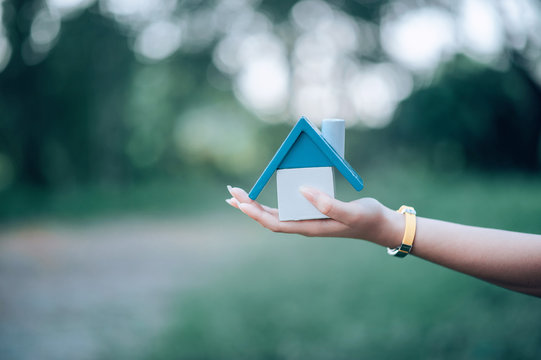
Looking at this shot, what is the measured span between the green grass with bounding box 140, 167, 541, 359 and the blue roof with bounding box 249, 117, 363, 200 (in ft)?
8.29

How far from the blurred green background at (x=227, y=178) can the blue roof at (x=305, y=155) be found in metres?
2.55

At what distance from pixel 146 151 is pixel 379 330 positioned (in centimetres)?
1069

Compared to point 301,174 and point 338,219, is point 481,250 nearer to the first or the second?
point 338,219

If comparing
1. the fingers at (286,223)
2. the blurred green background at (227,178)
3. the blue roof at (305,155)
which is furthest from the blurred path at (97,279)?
the blue roof at (305,155)

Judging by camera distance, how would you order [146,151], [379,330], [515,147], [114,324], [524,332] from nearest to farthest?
[524,332] < [379,330] < [114,324] < [515,147] < [146,151]

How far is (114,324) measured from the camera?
14.9ft

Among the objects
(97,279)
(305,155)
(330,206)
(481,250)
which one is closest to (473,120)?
(97,279)

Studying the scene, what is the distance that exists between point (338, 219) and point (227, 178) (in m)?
12.6

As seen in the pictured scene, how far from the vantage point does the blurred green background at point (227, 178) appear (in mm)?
4156

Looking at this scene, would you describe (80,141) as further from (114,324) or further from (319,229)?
(319,229)

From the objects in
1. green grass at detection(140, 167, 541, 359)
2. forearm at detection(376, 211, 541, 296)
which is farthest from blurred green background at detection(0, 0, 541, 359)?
forearm at detection(376, 211, 541, 296)

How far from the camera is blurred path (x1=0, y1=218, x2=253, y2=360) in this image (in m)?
4.27

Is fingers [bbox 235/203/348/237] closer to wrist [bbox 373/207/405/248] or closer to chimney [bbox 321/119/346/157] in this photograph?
wrist [bbox 373/207/405/248]

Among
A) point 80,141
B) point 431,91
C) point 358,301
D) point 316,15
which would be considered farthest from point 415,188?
point 80,141
